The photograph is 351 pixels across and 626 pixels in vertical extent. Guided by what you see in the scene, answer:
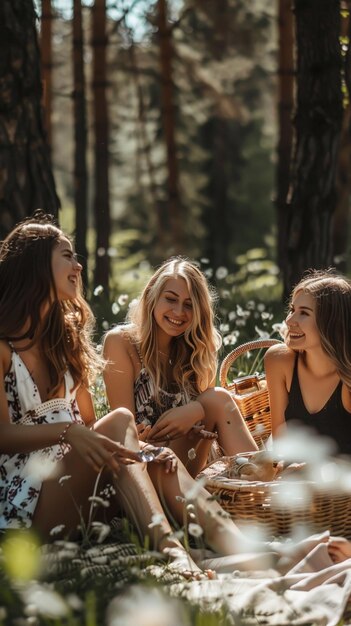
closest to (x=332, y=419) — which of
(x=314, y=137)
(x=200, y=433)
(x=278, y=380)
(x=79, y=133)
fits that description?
(x=278, y=380)

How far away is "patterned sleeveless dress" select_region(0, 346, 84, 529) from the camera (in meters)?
3.58

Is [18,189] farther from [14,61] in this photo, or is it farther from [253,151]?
[253,151]

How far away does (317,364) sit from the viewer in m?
4.61

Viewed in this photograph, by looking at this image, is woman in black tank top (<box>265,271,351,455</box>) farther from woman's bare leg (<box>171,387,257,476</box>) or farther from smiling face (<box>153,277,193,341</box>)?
smiling face (<box>153,277,193,341</box>)

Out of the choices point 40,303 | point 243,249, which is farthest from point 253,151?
point 40,303

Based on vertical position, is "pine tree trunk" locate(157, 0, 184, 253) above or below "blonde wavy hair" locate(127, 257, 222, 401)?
above

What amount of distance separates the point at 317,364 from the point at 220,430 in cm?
55

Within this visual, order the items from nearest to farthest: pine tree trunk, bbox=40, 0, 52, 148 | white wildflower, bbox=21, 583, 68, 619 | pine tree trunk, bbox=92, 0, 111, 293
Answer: white wildflower, bbox=21, 583, 68, 619 → pine tree trunk, bbox=92, 0, 111, 293 → pine tree trunk, bbox=40, 0, 52, 148

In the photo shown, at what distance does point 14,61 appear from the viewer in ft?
19.2

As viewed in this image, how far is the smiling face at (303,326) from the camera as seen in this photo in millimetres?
4523

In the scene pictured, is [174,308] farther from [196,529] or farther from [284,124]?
[284,124]

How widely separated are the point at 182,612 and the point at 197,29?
16155mm

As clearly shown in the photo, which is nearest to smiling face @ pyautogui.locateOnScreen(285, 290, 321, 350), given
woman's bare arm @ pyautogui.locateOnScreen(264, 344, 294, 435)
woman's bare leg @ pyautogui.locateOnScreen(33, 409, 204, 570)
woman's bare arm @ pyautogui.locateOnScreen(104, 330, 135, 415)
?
woman's bare arm @ pyautogui.locateOnScreen(264, 344, 294, 435)

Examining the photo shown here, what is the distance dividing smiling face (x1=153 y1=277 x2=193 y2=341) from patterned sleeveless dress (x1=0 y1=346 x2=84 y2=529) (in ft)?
2.30
